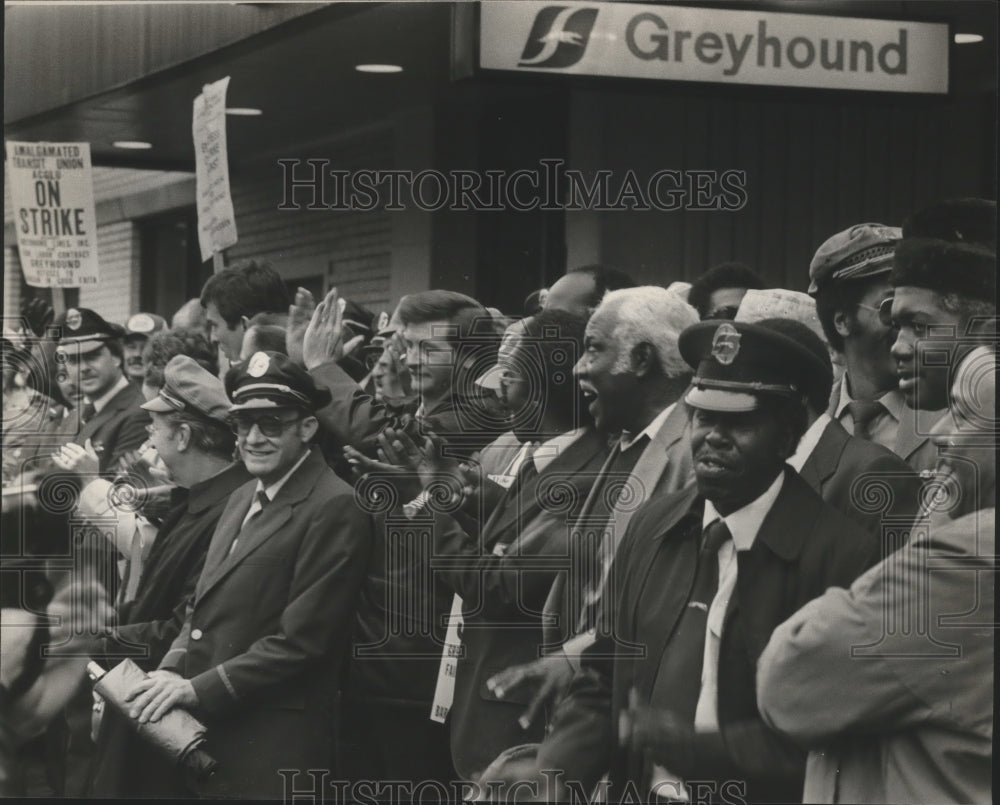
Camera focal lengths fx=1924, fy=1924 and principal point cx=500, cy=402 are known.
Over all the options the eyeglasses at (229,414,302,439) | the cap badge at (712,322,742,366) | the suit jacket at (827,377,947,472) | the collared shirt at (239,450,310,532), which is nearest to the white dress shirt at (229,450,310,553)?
the collared shirt at (239,450,310,532)

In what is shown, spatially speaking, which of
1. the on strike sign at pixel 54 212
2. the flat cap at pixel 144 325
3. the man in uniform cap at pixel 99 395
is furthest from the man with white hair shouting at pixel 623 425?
the on strike sign at pixel 54 212

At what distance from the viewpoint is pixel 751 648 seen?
5395mm

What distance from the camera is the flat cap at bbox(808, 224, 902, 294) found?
552 cm

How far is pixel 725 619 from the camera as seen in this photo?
5422 millimetres

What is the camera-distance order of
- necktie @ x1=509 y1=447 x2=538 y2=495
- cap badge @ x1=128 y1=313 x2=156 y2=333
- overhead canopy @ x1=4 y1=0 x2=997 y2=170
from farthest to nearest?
cap badge @ x1=128 y1=313 x2=156 y2=333, overhead canopy @ x1=4 y1=0 x2=997 y2=170, necktie @ x1=509 y1=447 x2=538 y2=495

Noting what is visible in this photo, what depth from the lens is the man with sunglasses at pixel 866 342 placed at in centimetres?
550

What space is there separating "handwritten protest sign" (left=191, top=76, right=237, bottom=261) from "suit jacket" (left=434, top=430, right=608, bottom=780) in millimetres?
1128

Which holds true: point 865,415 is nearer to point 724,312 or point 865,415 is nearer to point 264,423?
point 724,312

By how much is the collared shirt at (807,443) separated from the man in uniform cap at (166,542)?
168 centimetres

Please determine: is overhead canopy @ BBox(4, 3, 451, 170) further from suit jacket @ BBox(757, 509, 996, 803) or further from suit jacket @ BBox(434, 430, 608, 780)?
suit jacket @ BBox(757, 509, 996, 803)

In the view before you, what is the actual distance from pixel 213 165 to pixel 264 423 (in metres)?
0.79

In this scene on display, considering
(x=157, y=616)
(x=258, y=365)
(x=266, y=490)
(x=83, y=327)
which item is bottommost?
(x=157, y=616)

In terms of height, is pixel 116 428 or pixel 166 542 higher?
pixel 116 428

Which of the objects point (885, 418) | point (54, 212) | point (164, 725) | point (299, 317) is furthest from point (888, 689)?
point (54, 212)
